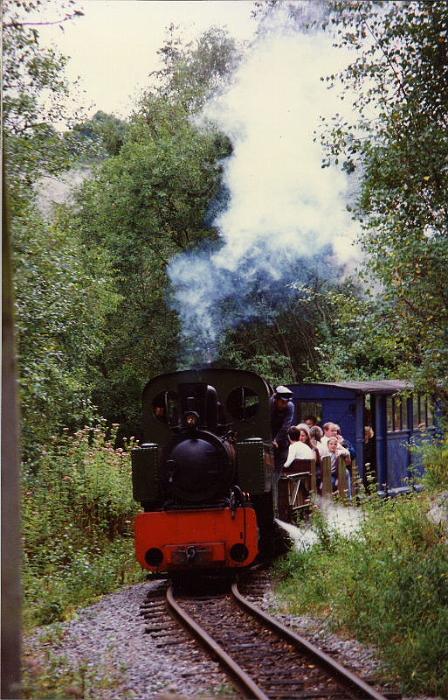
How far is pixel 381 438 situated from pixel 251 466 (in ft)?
13.9

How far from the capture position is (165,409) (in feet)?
19.8

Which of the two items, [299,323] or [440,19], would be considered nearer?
[440,19]

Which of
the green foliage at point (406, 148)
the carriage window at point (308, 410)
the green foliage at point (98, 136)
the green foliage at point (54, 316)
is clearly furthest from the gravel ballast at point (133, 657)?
the carriage window at point (308, 410)

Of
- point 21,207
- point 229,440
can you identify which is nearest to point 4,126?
point 21,207

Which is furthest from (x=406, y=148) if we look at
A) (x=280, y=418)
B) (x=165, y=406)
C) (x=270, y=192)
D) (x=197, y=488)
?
(x=197, y=488)

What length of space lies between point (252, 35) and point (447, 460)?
3328 millimetres

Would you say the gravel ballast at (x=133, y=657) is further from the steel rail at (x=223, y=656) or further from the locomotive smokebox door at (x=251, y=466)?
the locomotive smokebox door at (x=251, y=466)

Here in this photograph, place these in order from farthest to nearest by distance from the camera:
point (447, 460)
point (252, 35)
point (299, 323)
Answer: point (299, 323) → point (447, 460) → point (252, 35)

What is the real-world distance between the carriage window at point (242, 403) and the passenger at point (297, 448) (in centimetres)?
147

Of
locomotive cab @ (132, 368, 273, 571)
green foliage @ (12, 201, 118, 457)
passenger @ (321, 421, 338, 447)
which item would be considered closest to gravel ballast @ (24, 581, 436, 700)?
locomotive cab @ (132, 368, 273, 571)

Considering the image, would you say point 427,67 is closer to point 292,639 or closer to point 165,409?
point 165,409

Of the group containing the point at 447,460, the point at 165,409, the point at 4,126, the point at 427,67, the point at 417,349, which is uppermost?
the point at 427,67

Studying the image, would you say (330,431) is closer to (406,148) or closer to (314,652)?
(406,148)

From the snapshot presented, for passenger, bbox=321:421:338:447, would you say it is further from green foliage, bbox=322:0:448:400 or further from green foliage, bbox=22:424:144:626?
green foliage, bbox=322:0:448:400
